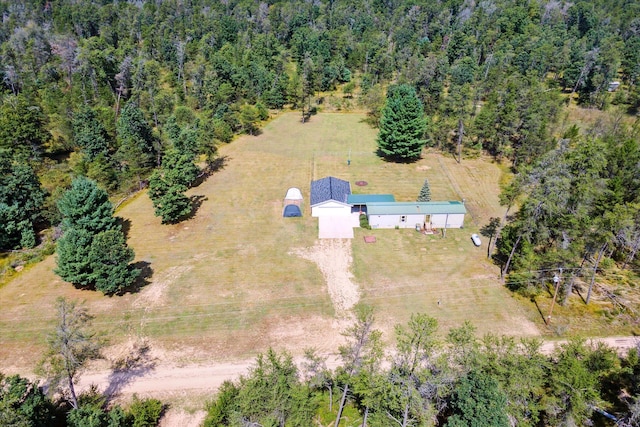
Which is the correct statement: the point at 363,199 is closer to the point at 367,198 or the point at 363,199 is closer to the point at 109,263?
the point at 367,198

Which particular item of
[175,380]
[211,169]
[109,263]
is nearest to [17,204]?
[109,263]

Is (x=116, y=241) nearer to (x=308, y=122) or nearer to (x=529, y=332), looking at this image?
(x=529, y=332)

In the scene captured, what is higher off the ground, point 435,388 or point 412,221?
point 435,388

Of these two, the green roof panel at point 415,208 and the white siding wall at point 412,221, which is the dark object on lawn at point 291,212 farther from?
the white siding wall at point 412,221

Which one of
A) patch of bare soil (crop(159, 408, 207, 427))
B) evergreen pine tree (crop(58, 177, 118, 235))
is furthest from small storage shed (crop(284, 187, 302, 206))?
patch of bare soil (crop(159, 408, 207, 427))

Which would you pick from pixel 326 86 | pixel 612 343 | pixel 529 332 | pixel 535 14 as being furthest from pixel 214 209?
pixel 535 14

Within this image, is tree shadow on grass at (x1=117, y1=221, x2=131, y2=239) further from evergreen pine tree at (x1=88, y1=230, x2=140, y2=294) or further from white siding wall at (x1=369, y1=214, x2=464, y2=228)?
white siding wall at (x1=369, y1=214, x2=464, y2=228)
